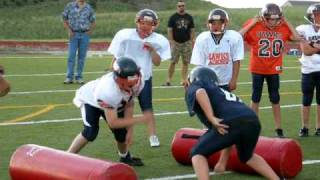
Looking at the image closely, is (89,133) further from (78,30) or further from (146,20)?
(78,30)

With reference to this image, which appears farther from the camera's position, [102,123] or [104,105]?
[102,123]

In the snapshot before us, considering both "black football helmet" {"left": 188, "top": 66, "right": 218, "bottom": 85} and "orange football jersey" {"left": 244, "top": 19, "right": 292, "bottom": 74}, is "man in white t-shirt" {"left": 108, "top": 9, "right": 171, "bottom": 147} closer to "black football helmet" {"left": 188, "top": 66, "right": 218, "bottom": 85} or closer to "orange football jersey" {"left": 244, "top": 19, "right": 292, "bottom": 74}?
"orange football jersey" {"left": 244, "top": 19, "right": 292, "bottom": 74}

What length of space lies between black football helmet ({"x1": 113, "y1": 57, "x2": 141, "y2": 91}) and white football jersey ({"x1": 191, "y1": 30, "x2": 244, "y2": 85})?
2.11 m

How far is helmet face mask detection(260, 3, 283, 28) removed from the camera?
8.23 metres

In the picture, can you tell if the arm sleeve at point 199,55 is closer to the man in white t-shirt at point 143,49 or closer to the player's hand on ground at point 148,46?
the man in white t-shirt at point 143,49

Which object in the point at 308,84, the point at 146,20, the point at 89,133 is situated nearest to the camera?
the point at 89,133

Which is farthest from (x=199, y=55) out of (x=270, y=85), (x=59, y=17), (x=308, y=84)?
(x=59, y=17)

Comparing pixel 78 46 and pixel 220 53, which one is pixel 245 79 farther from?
pixel 220 53

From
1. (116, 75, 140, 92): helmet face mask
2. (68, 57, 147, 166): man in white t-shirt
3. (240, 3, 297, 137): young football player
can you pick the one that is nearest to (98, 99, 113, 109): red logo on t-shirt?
(68, 57, 147, 166): man in white t-shirt

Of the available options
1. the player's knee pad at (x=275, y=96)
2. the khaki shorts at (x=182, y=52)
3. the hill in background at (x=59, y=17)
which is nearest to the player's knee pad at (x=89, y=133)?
the player's knee pad at (x=275, y=96)

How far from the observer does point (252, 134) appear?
5.63 meters

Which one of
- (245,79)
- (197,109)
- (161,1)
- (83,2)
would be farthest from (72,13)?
(161,1)

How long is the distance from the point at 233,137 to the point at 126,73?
1.15 m

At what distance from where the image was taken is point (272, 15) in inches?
325
